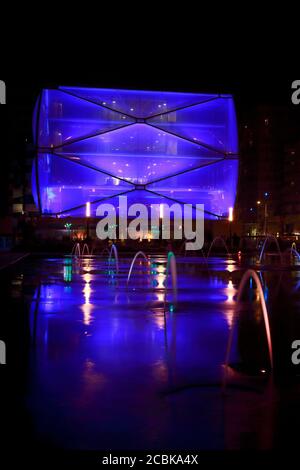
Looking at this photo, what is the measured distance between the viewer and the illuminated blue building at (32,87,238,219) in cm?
5725

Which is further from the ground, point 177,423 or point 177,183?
point 177,183

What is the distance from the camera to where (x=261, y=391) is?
5.39 metres

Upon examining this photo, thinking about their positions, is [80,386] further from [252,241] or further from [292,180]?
[292,180]

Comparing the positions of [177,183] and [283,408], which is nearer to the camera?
[283,408]

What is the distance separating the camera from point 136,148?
58469 millimetres

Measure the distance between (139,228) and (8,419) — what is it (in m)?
57.7

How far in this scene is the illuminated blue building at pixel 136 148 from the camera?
5725 centimetres

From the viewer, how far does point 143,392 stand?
527 centimetres

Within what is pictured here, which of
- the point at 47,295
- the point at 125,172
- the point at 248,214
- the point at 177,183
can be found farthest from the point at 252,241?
the point at 248,214

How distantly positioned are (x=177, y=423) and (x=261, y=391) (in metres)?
1.27

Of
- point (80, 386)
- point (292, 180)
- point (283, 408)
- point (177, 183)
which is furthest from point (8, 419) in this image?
point (292, 180)

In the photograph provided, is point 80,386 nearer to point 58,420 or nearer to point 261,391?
point 58,420
